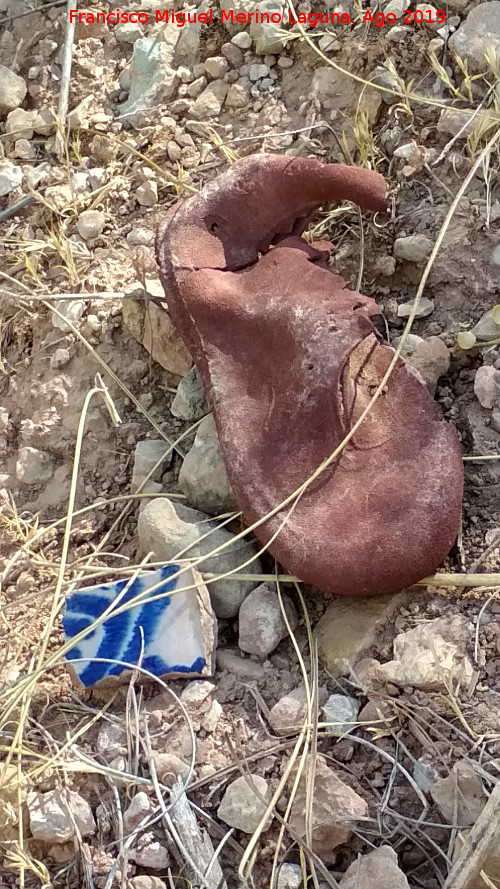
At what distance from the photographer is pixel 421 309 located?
155 cm

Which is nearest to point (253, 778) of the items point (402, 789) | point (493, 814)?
point (402, 789)

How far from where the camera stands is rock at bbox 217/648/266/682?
1.32m

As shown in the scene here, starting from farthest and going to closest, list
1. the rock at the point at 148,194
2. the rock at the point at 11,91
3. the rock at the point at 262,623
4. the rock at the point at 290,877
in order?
the rock at the point at 11,91
the rock at the point at 148,194
the rock at the point at 262,623
the rock at the point at 290,877

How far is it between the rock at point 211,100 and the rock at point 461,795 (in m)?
1.55

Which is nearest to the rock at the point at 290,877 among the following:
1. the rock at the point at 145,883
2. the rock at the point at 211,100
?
the rock at the point at 145,883

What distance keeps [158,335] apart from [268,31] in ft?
2.68

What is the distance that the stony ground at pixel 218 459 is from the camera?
117 centimetres

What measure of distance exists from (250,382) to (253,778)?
2.12 feet

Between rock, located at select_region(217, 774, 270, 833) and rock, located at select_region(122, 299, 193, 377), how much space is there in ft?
2.63

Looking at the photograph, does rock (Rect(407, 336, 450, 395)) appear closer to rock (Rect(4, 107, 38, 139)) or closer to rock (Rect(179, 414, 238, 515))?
rock (Rect(179, 414, 238, 515))

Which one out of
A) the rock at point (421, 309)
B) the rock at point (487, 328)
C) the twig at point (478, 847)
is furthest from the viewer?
the rock at point (421, 309)

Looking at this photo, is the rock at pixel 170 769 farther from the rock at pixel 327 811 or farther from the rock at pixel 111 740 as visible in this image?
the rock at pixel 327 811

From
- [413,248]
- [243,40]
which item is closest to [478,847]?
[413,248]

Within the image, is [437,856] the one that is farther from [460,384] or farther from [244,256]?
[244,256]
